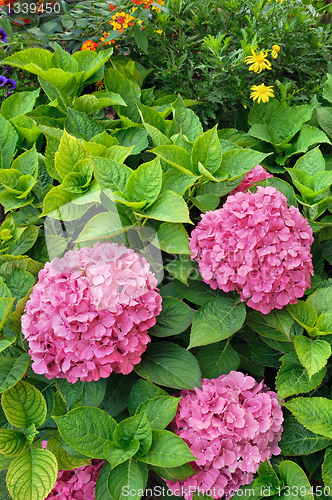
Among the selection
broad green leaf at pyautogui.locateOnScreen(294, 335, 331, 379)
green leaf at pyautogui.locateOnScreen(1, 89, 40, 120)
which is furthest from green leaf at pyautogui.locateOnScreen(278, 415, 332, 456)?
green leaf at pyautogui.locateOnScreen(1, 89, 40, 120)

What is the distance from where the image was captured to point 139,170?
39.7 inches

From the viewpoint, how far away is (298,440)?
3.63ft

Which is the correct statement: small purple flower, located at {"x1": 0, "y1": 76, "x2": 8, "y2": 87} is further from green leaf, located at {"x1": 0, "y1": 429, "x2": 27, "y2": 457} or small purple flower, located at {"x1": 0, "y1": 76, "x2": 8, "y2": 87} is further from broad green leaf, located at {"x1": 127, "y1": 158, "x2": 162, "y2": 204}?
green leaf, located at {"x1": 0, "y1": 429, "x2": 27, "y2": 457}

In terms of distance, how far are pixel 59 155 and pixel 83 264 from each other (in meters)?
0.33

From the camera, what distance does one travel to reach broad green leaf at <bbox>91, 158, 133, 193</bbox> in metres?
1.03

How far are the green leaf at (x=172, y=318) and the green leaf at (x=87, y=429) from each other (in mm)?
249

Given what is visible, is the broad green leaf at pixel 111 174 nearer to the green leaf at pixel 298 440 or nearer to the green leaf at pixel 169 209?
the green leaf at pixel 169 209

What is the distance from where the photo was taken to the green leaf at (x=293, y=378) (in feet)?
3.39

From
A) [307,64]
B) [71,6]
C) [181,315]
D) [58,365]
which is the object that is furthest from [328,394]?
[71,6]

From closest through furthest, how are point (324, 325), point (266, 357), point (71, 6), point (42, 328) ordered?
1. point (42, 328)
2. point (324, 325)
3. point (266, 357)
4. point (71, 6)

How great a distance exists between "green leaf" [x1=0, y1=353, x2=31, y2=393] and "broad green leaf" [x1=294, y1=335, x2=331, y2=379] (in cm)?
71

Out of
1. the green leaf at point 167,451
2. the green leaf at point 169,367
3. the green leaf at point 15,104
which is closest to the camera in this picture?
the green leaf at point 167,451

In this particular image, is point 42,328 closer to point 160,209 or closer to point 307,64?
point 160,209

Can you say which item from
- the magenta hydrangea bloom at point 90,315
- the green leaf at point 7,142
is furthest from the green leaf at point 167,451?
the green leaf at point 7,142
